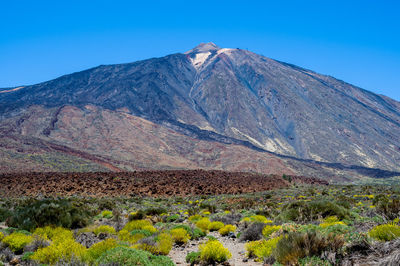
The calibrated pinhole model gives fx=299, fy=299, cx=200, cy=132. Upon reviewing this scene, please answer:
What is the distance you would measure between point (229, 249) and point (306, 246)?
142 inches

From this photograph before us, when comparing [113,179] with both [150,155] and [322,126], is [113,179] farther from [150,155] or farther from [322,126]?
[322,126]

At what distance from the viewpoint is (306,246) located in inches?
215

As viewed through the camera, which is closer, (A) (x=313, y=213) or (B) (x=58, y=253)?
(B) (x=58, y=253)

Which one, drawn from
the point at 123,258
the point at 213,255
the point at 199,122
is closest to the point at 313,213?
the point at 213,255

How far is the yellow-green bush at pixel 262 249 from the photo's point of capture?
264 inches

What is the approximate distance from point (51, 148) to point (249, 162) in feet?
156

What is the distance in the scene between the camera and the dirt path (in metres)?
7.20

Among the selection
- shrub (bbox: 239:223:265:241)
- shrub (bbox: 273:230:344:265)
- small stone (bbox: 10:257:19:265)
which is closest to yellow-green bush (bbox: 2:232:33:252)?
small stone (bbox: 10:257:19:265)

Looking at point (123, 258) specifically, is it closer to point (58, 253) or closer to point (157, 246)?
point (58, 253)

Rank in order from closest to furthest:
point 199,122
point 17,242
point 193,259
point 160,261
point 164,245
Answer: point 160,261, point 193,259, point 164,245, point 17,242, point 199,122

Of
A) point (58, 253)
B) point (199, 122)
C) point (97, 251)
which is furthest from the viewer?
point (199, 122)

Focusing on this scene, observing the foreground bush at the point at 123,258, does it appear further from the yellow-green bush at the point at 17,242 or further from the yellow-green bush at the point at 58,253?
the yellow-green bush at the point at 17,242

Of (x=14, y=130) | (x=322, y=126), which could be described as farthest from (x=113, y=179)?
(x=322, y=126)

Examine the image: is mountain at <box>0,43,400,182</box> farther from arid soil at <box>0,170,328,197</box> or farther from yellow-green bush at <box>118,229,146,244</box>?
yellow-green bush at <box>118,229,146,244</box>
